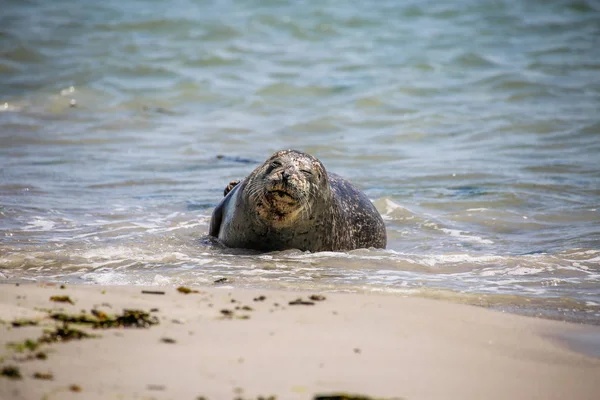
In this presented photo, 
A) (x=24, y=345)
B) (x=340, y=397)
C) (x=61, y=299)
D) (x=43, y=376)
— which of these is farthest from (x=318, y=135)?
(x=43, y=376)

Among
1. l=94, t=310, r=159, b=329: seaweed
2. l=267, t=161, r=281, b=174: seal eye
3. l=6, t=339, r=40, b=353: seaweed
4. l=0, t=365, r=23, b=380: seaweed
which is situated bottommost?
l=94, t=310, r=159, b=329: seaweed

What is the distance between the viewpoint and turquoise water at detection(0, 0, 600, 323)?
6227mm

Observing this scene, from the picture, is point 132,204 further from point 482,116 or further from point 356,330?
point 482,116

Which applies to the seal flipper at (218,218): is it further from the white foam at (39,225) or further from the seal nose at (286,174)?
the white foam at (39,225)

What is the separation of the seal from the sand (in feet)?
6.01

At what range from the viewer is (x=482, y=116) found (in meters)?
14.6

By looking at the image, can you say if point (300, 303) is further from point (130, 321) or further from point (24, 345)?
point (24, 345)

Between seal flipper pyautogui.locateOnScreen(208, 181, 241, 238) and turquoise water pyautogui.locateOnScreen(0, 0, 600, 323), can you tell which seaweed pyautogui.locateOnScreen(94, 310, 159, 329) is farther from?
seal flipper pyautogui.locateOnScreen(208, 181, 241, 238)

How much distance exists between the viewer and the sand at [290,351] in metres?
3.18

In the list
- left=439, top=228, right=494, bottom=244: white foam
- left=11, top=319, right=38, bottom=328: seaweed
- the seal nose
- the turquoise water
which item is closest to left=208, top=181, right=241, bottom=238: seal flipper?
the turquoise water

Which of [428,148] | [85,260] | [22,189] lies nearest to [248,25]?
[428,148]

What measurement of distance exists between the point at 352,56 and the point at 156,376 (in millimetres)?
17583

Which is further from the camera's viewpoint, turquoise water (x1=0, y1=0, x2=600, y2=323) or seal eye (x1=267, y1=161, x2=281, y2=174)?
seal eye (x1=267, y1=161, x2=281, y2=174)

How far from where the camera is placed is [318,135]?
526 inches
